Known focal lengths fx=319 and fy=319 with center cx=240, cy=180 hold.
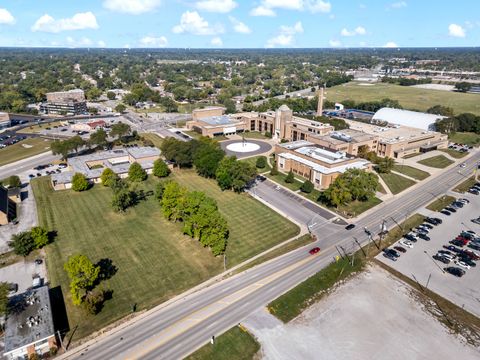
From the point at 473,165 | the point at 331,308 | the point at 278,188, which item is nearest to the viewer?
the point at 331,308

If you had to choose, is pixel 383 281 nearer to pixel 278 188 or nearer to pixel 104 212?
pixel 278 188

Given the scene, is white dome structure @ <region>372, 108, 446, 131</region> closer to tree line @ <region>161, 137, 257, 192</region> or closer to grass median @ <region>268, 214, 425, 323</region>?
tree line @ <region>161, 137, 257, 192</region>

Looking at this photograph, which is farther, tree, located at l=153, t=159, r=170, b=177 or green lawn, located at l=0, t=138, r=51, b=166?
green lawn, located at l=0, t=138, r=51, b=166

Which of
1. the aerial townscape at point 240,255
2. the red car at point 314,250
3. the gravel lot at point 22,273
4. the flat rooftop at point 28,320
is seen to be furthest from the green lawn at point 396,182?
the gravel lot at point 22,273

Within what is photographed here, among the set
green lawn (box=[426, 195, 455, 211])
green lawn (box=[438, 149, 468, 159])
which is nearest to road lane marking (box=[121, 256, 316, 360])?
green lawn (box=[426, 195, 455, 211])

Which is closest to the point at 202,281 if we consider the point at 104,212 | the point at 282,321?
the point at 282,321

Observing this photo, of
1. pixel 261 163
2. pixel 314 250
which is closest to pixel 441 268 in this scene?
pixel 314 250
